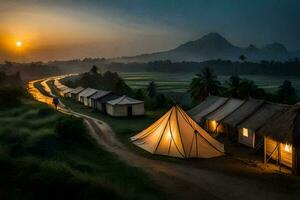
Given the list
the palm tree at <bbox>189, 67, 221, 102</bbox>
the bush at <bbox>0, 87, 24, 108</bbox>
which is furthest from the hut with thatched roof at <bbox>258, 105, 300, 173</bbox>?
the bush at <bbox>0, 87, 24, 108</bbox>

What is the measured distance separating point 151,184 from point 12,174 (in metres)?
8.25

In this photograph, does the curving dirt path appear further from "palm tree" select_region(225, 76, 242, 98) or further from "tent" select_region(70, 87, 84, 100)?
"tent" select_region(70, 87, 84, 100)

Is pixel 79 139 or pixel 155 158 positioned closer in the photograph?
pixel 155 158

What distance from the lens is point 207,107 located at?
146 ft

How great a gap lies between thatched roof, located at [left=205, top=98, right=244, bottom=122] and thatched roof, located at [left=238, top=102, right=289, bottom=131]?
395 cm

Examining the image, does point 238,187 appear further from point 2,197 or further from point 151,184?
point 2,197

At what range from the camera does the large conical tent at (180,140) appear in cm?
3002

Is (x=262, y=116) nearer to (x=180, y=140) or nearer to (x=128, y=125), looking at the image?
(x=180, y=140)

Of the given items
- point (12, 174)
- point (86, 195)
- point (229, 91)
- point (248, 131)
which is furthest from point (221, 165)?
point (229, 91)

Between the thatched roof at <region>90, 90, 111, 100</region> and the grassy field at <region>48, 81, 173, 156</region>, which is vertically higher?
the thatched roof at <region>90, 90, 111, 100</region>

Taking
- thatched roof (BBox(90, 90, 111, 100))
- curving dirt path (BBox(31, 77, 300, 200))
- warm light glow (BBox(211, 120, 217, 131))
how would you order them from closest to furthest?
1. curving dirt path (BBox(31, 77, 300, 200))
2. warm light glow (BBox(211, 120, 217, 131))
3. thatched roof (BBox(90, 90, 111, 100))

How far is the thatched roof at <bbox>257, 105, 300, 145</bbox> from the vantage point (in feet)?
82.2

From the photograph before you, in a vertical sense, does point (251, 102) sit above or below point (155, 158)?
above

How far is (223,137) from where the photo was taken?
38.8 meters
